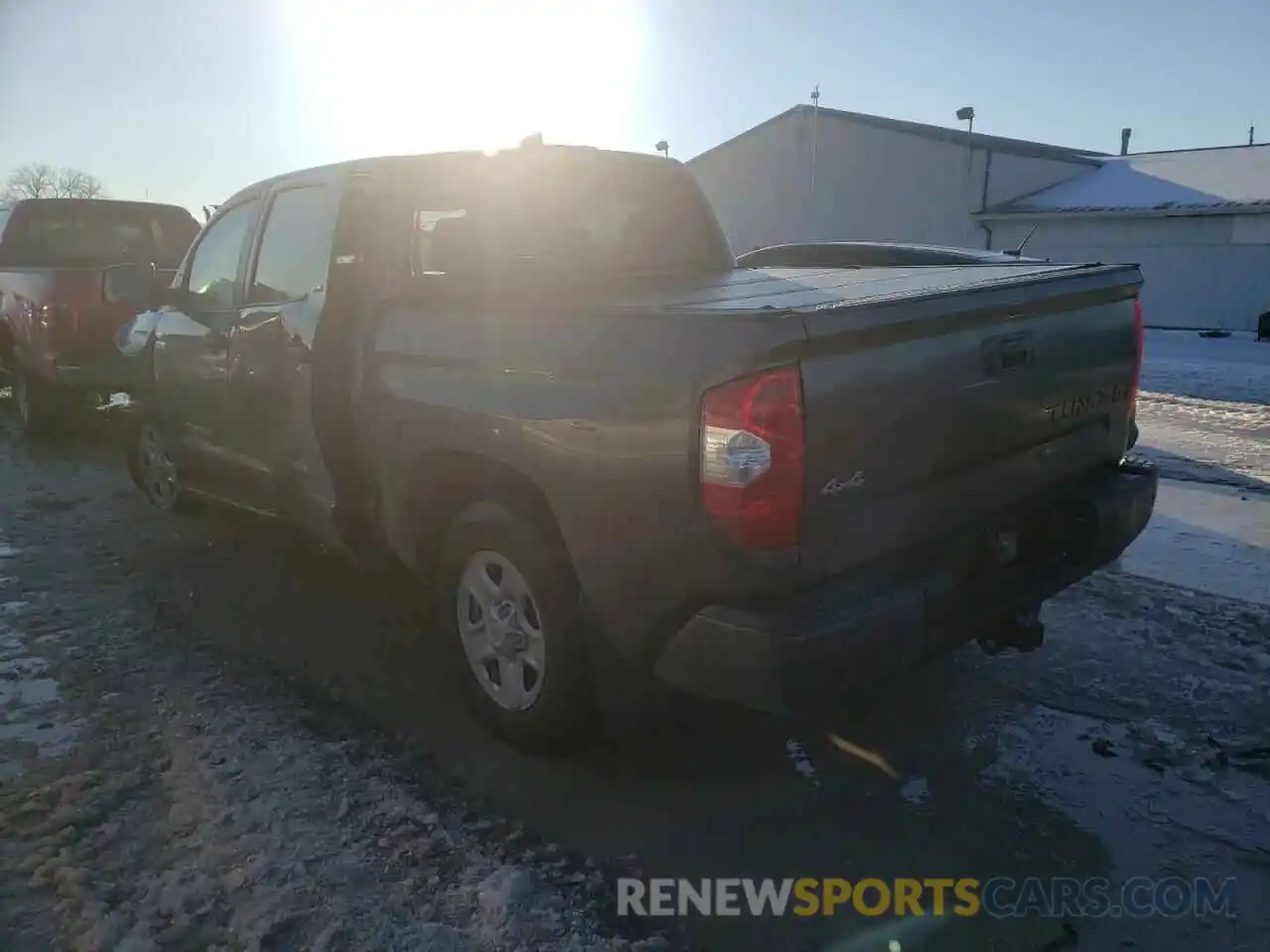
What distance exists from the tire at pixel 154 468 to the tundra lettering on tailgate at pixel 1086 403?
4.73 m

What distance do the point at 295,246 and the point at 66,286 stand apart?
479cm

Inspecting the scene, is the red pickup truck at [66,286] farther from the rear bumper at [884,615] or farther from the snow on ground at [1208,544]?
the snow on ground at [1208,544]

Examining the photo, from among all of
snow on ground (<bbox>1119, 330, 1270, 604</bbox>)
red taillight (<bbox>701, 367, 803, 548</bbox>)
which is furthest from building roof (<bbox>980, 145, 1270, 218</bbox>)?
red taillight (<bbox>701, 367, 803, 548</bbox>)

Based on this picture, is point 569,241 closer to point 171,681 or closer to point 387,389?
point 387,389

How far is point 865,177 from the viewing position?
29578 mm

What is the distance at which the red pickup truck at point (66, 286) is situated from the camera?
8.04m

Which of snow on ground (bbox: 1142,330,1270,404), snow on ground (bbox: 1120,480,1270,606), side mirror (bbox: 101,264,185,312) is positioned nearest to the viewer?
snow on ground (bbox: 1120,480,1270,606)

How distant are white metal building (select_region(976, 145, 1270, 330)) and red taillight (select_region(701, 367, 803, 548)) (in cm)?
2376

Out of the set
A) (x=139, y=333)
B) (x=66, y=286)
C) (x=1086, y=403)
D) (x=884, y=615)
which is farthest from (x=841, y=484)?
(x=66, y=286)

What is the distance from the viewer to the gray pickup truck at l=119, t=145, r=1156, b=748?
8.07 feet

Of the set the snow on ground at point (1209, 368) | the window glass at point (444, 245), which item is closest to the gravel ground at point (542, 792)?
the window glass at point (444, 245)

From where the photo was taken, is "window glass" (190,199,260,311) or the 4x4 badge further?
"window glass" (190,199,260,311)

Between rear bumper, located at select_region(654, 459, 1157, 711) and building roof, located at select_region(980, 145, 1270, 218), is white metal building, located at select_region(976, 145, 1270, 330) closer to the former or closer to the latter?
building roof, located at select_region(980, 145, 1270, 218)

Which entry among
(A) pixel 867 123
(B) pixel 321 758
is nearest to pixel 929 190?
(A) pixel 867 123
